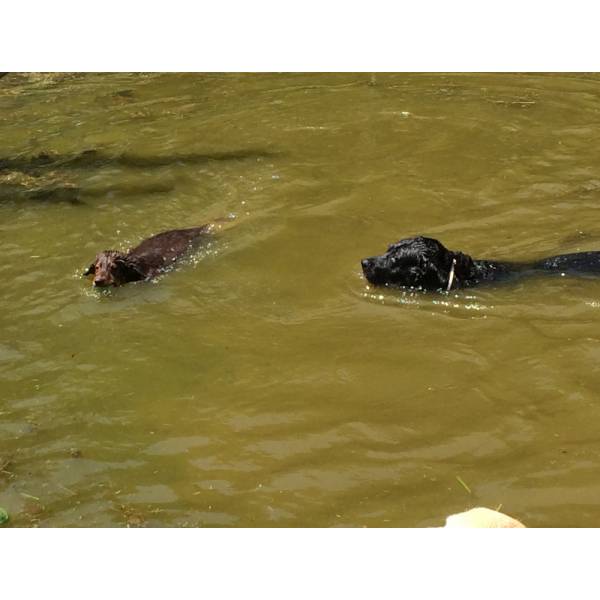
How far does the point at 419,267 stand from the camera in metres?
7.41

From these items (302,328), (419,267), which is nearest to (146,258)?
(302,328)

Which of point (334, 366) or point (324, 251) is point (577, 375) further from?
point (324, 251)

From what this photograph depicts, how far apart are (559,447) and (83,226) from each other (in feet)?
20.7

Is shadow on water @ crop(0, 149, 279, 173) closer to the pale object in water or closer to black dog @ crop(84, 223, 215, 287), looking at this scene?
black dog @ crop(84, 223, 215, 287)

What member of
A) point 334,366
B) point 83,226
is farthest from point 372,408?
point 83,226

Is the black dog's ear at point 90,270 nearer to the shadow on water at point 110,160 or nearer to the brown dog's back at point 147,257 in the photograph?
the brown dog's back at point 147,257

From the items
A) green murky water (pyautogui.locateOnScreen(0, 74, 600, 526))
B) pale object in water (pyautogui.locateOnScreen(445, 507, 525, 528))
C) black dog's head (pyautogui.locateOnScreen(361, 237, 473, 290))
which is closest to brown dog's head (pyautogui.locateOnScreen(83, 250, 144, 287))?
green murky water (pyautogui.locateOnScreen(0, 74, 600, 526))

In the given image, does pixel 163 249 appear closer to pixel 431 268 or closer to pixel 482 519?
pixel 431 268

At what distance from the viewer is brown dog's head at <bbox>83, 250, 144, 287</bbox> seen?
786 cm

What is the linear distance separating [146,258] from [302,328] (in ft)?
7.02

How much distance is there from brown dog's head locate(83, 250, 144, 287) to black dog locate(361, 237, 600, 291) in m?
2.27

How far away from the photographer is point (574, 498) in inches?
185

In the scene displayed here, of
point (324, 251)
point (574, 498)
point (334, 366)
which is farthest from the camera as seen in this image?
point (324, 251)

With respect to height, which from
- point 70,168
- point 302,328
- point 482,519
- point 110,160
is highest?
point 110,160
